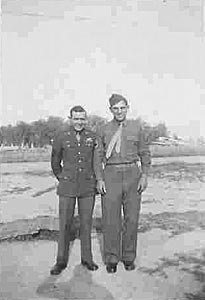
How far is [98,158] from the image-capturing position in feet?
6.61

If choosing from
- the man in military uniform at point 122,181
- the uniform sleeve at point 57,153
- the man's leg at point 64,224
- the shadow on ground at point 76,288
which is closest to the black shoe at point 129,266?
the man in military uniform at point 122,181

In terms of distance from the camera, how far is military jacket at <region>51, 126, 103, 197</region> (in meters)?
2.01

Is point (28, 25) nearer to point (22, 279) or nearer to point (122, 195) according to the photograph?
point (122, 195)

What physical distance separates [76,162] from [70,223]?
29cm

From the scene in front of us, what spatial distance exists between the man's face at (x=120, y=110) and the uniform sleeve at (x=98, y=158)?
0.44ft

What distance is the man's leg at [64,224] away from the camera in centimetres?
203

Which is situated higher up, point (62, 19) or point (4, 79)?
point (62, 19)

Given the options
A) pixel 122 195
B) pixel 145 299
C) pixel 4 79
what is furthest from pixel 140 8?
pixel 145 299

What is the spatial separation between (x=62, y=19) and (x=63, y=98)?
1.29ft

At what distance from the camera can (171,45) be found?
7.04 feet

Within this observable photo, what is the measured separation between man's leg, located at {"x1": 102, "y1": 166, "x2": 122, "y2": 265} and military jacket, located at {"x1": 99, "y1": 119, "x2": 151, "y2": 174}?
7 centimetres

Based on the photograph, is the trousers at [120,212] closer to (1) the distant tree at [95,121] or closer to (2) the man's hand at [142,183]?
(2) the man's hand at [142,183]

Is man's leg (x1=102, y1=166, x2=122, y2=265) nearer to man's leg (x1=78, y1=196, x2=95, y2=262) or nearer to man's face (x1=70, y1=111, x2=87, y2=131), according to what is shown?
man's leg (x1=78, y1=196, x2=95, y2=262)

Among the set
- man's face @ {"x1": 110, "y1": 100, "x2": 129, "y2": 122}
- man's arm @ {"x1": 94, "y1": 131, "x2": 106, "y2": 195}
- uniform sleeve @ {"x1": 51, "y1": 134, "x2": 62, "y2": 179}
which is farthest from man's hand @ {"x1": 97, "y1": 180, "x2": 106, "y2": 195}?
man's face @ {"x1": 110, "y1": 100, "x2": 129, "y2": 122}
